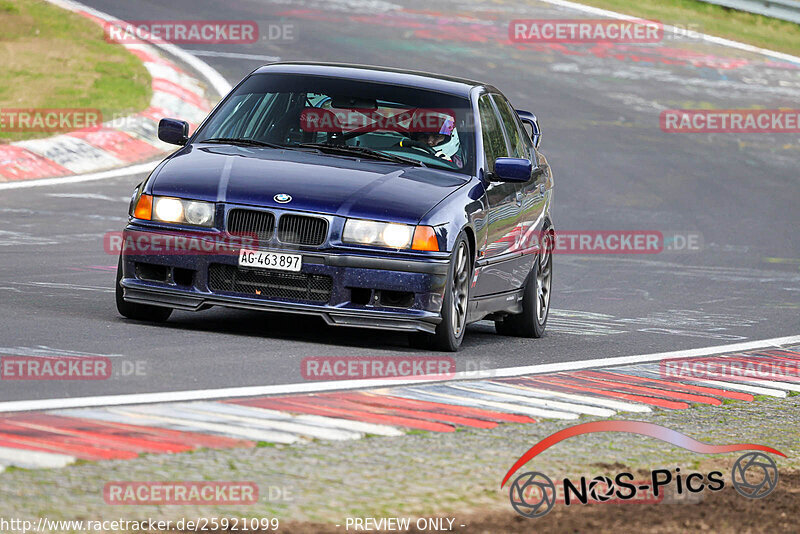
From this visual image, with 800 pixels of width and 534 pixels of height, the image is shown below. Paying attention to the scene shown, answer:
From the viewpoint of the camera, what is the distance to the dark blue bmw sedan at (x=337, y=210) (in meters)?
8.81

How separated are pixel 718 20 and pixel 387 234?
26.1 m

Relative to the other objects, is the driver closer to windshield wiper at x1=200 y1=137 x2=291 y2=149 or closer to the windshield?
the windshield

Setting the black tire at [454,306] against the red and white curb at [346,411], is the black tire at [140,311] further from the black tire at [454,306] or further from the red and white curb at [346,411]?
the red and white curb at [346,411]

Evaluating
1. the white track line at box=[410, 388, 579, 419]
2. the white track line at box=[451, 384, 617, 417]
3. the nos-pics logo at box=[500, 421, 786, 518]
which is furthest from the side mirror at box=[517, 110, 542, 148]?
the nos-pics logo at box=[500, 421, 786, 518]

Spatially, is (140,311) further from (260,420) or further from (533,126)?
(533,126)

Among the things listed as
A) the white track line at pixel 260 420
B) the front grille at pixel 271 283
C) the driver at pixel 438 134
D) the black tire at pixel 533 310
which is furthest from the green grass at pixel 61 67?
the white track line at pixel 260 420

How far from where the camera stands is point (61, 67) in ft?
74.1

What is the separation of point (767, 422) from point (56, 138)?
12121 millimetres

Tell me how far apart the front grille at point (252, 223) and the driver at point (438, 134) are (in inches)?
56.5

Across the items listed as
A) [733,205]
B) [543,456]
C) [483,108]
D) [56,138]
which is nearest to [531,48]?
[733,205]

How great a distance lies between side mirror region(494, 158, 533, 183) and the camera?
9789mm

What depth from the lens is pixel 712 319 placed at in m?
12.7

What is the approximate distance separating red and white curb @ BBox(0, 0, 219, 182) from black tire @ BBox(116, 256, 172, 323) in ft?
25.2

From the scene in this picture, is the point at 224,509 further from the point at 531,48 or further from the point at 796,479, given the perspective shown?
the point at 531,48
